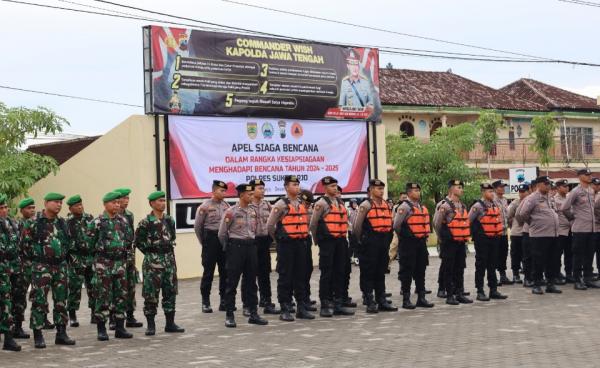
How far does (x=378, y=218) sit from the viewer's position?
542 inches

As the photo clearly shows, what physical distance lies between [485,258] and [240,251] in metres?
4.37

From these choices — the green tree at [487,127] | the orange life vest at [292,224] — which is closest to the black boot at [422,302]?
the orange life vest at [292,224]

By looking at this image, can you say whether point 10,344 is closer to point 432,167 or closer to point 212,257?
point 212,257

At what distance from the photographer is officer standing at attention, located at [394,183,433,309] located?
1409cm

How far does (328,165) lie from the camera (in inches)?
920

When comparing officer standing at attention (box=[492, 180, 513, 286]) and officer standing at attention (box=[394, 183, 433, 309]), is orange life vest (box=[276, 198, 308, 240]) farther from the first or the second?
officer standing at attention (box=[492, 180, 513, 286])

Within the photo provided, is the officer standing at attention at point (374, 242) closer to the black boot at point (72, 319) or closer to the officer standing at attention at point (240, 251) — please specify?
the officer standing at attention at point (240, 251)

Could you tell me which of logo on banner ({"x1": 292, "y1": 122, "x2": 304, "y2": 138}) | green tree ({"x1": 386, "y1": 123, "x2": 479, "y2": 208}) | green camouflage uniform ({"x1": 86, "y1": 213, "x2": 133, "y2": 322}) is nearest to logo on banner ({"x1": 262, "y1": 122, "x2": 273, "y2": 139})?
logo on banner ({"x1": 292, "y1": 122, "x2": 304, "y2": 138})

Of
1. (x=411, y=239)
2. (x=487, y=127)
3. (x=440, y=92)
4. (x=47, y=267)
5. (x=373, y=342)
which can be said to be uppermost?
(x=440, y=92)

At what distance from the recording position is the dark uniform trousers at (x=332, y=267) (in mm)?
13383

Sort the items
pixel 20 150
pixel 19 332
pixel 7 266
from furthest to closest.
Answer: pixel 20 150 < pixel 19 332 < pixel 7 266

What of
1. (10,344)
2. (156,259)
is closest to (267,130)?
(156,259)

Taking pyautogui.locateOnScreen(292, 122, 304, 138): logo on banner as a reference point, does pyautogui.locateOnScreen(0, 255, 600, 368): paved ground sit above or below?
below

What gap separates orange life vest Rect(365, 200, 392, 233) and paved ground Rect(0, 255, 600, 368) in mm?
1208
